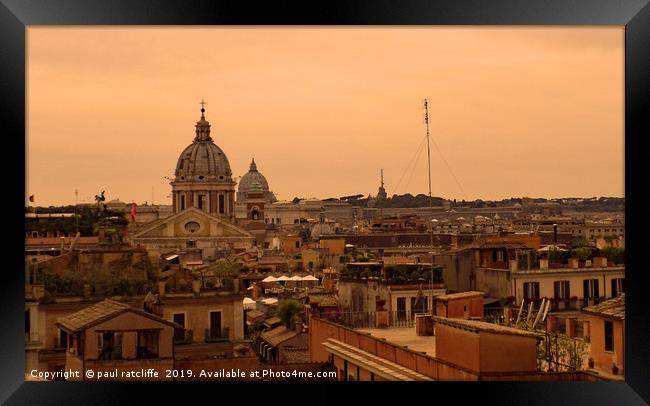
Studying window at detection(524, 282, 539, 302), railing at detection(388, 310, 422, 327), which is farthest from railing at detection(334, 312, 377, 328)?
window at detection(524, 282, 539, 302)

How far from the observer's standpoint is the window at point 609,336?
5402 mm

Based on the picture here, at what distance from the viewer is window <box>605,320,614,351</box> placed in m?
5.40

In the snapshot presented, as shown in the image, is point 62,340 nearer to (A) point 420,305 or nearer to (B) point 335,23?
(A) point 420,305

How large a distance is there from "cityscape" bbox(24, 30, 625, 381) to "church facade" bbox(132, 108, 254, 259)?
0.30 feet

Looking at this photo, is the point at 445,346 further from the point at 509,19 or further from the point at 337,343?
the point at 509,19

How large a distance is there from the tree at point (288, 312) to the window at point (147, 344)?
1558mm

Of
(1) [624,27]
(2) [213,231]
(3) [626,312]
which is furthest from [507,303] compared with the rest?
(2) [213,231]

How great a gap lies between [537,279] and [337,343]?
5.32ft

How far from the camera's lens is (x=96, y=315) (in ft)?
20.1

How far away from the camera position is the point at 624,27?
4766 millimetres

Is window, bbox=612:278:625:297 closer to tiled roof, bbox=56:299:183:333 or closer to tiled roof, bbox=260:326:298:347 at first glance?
tiled roof, bbox=260:326:298:347

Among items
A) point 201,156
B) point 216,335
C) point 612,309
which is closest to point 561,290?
point 612,309

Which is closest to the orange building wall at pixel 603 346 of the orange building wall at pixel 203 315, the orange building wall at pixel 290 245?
the orange building wall at pixel 203 315

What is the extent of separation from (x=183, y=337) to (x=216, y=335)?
0.36m
